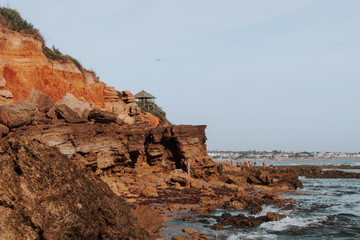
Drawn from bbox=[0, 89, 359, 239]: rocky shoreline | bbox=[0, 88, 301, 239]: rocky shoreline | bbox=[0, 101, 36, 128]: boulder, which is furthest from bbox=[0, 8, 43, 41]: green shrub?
bbox=[0, 101, 36, 128]: boulder

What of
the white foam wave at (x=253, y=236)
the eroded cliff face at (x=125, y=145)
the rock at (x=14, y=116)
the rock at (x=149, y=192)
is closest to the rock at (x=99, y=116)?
the eroded cliff face at (x=125, y=145)

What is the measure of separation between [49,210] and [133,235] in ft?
5.24

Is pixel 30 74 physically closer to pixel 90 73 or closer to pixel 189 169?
pixel 90 73

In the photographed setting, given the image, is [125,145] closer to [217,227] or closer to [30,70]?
[30,70]

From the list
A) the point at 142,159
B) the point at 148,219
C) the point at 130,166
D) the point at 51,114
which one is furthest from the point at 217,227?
the point at 142,159

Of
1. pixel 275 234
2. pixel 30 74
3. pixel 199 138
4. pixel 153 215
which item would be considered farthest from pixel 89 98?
pixel 275 234

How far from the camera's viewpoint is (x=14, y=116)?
16.0m

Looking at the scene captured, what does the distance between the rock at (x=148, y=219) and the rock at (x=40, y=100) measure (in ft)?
37.2

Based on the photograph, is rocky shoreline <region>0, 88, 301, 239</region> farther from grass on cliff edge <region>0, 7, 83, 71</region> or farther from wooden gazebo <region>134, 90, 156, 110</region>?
wooden gazebo <region>134, 90, 156, 110</region>

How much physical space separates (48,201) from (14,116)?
12.6 metres

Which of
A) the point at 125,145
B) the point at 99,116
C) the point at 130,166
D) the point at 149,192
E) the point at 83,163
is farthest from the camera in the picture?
the point at 130,166

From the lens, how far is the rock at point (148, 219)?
442 inches

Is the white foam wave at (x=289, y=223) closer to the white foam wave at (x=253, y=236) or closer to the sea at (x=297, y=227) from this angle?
the sea at (x=297, y=227)

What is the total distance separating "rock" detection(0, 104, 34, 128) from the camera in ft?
51.4
